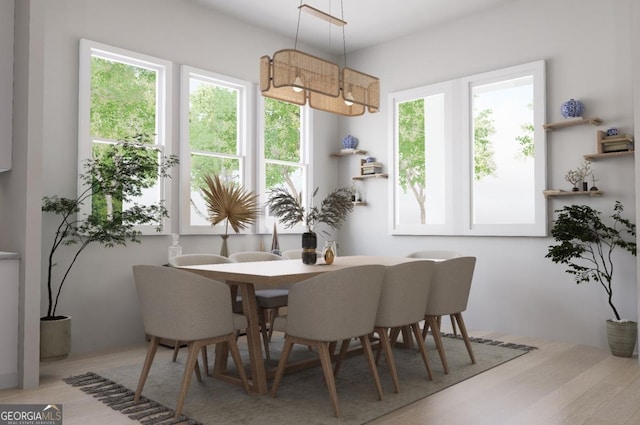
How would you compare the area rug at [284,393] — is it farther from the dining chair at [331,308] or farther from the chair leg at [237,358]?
the dining chair at [331,308]

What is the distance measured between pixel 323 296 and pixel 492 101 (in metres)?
3.62

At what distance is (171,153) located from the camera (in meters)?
5.14

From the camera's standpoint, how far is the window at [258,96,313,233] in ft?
19.8

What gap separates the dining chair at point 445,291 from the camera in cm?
372

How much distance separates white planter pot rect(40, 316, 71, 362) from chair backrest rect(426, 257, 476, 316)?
2776mm

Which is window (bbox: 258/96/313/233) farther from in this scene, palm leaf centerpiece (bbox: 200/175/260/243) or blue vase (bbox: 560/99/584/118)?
blue vase (bbox: 560/99/584/118)

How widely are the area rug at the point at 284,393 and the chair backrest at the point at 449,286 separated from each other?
462 millimetres

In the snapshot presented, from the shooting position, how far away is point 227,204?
5359 millimetres

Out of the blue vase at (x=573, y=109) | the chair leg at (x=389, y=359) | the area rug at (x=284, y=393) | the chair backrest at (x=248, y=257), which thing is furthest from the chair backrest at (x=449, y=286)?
the blue vase at (x=573, y=109)

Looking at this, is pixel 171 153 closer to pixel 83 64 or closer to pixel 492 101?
pixel 83 64

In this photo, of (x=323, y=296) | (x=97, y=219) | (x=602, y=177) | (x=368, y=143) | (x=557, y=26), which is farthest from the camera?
(x=368, y=143)

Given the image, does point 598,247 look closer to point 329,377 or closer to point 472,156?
point 472,156

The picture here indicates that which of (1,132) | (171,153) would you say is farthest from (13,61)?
(171,153)

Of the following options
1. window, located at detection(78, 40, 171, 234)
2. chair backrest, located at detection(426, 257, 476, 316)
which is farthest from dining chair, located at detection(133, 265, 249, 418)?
window, located at detection(78, 40, 171, 234)
